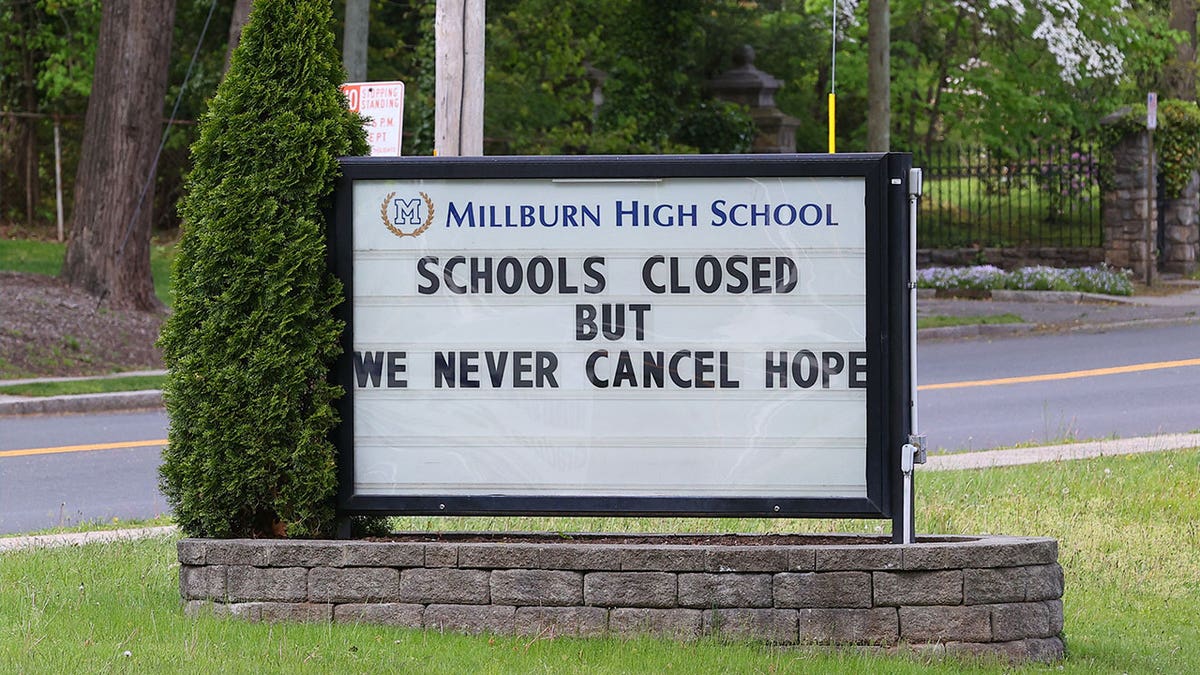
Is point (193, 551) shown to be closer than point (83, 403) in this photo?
Yes

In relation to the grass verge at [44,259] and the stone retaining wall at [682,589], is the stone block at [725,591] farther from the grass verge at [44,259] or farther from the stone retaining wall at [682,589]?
the grass verge at [44,259]

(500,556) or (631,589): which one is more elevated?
(500,556)

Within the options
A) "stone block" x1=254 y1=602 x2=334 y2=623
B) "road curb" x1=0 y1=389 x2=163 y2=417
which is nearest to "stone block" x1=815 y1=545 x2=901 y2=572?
"stone block" x1=254 y1=602 x2=334 y2=623

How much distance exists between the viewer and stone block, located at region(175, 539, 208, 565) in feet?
19.8

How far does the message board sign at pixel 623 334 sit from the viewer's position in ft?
19.7

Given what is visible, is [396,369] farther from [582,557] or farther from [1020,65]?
[1020,65]

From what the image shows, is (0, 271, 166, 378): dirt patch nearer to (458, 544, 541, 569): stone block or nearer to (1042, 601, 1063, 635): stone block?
(458, 544, 541, 569): stone block

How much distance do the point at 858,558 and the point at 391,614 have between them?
1759 millimetres

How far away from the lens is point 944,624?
5.69 m

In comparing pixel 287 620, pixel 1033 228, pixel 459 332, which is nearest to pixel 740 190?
pixel 459 332

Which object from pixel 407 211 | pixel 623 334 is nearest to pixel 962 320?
pixel 623 334

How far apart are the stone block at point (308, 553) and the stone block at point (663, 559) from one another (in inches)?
43.0

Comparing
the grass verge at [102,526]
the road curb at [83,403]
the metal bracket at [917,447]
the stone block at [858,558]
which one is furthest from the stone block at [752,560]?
the road curb at [83,403]

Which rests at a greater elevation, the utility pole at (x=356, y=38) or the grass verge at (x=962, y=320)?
the utility pole at (x=356, y=38)
